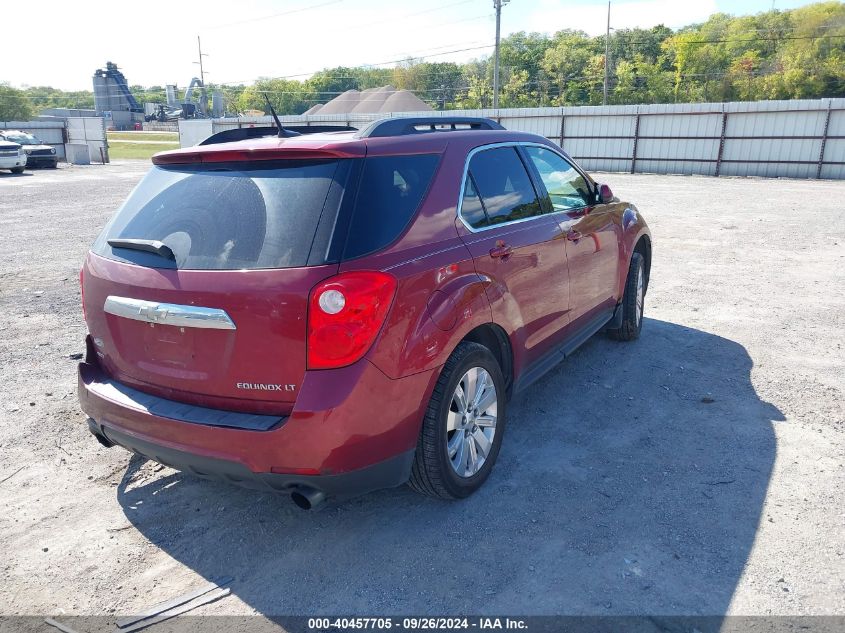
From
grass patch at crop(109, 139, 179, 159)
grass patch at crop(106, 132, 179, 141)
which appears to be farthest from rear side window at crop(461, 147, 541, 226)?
grass patch at crop(106, 132, 179, 141)

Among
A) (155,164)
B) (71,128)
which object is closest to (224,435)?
(155,164)

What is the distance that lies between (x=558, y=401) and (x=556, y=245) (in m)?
1.13

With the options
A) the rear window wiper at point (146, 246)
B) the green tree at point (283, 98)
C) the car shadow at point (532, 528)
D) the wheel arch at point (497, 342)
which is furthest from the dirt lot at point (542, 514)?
the green tree at point (283, 98)

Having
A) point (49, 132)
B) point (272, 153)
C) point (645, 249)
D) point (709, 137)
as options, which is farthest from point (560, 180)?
point (49, 132)

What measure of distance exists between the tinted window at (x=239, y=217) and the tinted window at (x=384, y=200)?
0.47 feet

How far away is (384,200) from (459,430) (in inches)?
46.5

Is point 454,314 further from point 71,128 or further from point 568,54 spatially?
point 568,54

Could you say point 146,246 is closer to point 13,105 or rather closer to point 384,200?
point 384,200

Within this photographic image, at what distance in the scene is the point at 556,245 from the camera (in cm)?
401

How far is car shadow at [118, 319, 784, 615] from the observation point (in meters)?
2.60

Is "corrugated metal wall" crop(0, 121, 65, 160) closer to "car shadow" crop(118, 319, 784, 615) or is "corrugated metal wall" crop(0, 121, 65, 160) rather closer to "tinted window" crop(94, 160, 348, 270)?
Result: "tinted window" crop(94, 160, 348, 270)

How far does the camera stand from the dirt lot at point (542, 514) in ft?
8.60

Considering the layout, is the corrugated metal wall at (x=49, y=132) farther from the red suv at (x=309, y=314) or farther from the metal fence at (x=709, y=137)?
the red suv at (x=309, y=314)

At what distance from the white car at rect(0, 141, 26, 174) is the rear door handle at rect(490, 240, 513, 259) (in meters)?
28.7
